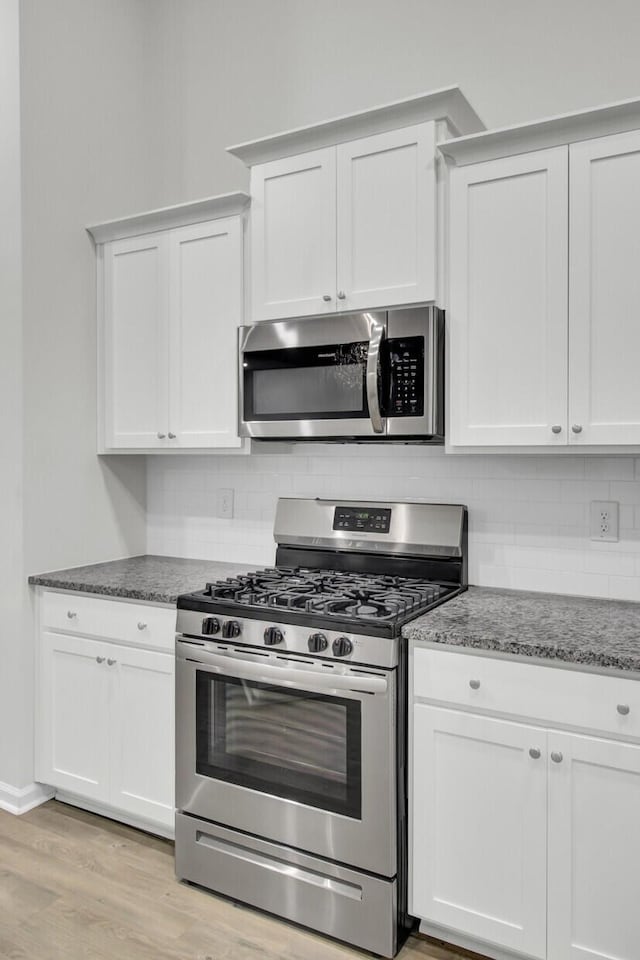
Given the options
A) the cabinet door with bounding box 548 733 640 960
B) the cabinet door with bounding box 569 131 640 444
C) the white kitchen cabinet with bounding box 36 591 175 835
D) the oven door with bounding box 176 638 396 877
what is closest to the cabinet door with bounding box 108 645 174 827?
the white kitchen cabinet with bounding box 36 591 175 835

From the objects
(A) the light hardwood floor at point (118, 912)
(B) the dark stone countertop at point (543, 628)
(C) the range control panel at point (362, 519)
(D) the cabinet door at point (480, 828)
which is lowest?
(A) the light hardwood floor at point (118, 912)

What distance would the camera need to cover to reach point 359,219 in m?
2.46

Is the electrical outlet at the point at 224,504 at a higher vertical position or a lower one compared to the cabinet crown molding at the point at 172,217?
lower

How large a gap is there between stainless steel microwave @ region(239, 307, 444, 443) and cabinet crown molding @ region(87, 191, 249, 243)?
48 centimetres

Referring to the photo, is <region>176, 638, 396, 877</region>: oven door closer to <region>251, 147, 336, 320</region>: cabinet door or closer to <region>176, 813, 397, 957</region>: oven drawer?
<region>176, 813, 397, 957</region>: oven drawer

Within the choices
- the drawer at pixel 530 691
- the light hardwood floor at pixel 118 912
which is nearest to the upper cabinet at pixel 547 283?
the drawer at pixel 530 691

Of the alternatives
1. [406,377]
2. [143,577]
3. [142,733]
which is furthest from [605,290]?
[142,733]

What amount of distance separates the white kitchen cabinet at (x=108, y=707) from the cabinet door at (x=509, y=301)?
50.7 inches

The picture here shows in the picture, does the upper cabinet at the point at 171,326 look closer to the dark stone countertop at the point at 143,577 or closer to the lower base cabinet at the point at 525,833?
the dark stone countertop at the point at 143,577

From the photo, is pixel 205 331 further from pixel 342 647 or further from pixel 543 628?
pixel 543 628

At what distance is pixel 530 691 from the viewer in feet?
6.19

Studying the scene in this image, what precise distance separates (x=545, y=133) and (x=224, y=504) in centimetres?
190

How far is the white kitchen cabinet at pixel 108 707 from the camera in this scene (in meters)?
2.57

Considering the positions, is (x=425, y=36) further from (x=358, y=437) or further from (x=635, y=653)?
(x=635, y=653)
